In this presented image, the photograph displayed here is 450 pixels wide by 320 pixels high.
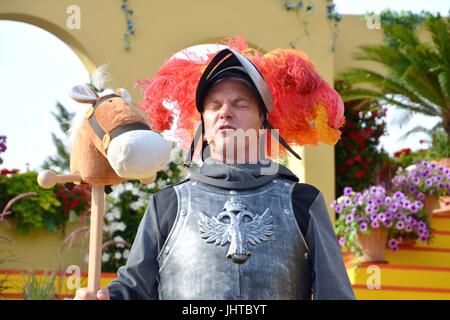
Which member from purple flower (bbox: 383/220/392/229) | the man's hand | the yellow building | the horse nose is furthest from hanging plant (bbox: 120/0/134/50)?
the man's hand

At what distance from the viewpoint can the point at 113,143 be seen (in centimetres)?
330

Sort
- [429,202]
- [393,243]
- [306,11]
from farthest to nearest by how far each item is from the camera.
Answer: [306,11] < [429,202] < [393,243]

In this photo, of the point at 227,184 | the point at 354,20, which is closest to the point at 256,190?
the point at 227,184

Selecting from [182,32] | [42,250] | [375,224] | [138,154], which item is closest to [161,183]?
Result: [42,250]

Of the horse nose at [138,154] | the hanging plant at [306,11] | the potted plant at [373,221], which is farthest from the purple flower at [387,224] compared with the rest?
the horse nose at [138,154]

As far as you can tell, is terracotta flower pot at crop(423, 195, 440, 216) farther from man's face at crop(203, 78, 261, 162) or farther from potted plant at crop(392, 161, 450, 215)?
man's face at crop(203, 78, 261, 162)

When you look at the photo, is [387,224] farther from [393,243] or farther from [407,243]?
[407,243]

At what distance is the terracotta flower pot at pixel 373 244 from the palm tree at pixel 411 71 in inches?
104

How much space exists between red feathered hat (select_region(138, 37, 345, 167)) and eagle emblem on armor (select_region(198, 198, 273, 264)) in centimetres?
36

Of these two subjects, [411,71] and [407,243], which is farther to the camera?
[411,71]

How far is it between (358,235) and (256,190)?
222 inches

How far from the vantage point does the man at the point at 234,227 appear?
339 cm

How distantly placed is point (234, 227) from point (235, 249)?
90 mm

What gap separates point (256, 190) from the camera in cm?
357
